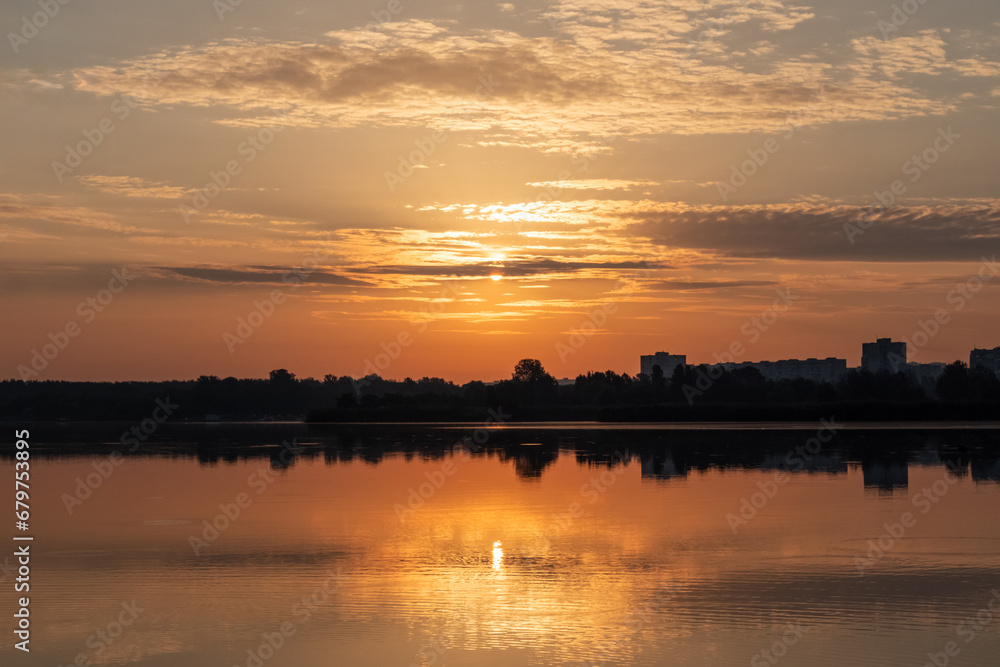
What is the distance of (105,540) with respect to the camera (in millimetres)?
19266

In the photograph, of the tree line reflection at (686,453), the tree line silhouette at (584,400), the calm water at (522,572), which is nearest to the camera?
the calm water at (522,572)

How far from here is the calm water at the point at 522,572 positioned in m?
11.4

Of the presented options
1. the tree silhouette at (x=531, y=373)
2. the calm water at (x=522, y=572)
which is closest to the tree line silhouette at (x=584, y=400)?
the tree silhouette at (x=531, y=373)

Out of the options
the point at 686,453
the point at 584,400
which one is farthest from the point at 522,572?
the point at 584,400

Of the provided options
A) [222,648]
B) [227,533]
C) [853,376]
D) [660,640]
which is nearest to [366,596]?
[222,648]

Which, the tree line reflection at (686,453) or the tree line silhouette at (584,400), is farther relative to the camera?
the tree line silhouette at (584,400)

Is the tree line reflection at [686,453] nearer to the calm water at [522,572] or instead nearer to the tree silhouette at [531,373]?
the calm water at [522,572]

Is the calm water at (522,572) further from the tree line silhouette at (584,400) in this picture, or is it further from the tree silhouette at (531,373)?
the tree silhouette at (531,373)

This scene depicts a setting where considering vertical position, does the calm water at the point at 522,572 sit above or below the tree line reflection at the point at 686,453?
above

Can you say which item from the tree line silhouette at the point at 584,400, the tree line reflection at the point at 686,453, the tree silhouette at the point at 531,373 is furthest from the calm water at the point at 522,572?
the tree silhouette at the point at 531,373

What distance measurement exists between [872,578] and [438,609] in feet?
21.5

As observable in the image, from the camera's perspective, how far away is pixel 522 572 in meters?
15.6

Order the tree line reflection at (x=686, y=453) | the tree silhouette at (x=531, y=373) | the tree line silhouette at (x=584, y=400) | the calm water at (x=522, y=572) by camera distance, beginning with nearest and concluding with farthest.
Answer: the calm water at (x=522, y=572)
the tree line reflection at (x=686, y=453)
the tree line silhouette at (x=584, y=400)
the tree silhouette at (x=531, y=373)

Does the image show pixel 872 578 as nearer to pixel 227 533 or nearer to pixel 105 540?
pixel 227 533
